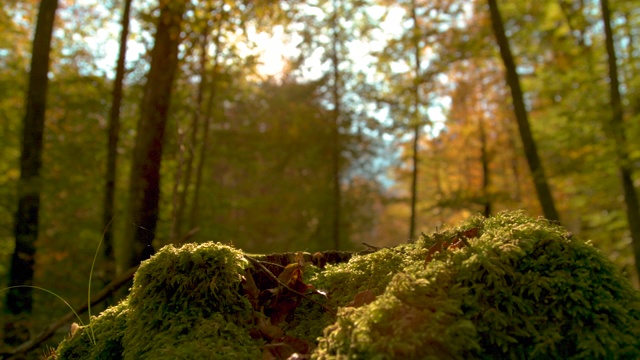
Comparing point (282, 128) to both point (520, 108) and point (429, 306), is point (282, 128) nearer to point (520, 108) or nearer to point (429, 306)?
point (520, 108)

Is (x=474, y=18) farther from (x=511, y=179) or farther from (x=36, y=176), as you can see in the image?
(x=36, y=176)

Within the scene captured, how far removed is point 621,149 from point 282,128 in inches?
577

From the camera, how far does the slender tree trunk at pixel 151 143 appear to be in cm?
434

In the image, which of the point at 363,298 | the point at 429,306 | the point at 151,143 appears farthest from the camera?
the point at 151,143

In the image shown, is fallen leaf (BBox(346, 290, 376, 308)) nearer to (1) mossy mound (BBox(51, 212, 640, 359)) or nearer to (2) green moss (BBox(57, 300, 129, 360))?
(1) mossy mound (BBox(51, 212, 640, 359))

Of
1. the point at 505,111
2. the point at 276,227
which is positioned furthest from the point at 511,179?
the point at 276,227

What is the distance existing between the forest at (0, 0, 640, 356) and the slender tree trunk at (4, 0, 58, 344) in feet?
0.09

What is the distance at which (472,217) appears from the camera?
2143mm

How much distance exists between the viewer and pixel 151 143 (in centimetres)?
492

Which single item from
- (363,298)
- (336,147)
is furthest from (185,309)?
(336,147)

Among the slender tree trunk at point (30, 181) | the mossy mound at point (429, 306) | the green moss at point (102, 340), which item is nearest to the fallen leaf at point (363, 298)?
the mossy mound at point (429, 306)

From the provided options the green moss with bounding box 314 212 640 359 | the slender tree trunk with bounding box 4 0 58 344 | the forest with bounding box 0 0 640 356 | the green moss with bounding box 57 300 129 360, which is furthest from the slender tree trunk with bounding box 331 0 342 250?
the green moss with bounding box 314 212 640 359

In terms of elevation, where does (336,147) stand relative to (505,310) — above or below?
above

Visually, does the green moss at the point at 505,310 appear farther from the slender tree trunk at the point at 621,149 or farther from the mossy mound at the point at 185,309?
the slender tree trunk at the point at 621,149
